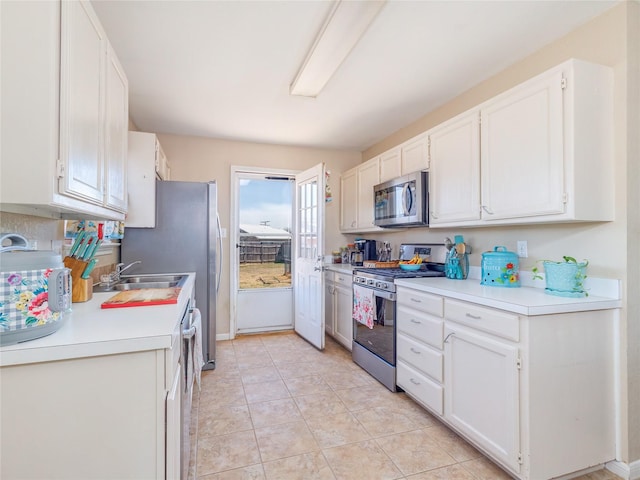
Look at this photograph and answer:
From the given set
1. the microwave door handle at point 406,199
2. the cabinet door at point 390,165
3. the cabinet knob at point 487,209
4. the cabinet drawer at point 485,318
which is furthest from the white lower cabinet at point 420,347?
the cabinet door at point 390,165

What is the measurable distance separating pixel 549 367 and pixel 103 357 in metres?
1.87

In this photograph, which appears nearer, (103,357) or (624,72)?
(103,357)

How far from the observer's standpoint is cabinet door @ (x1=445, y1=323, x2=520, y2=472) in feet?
5.22

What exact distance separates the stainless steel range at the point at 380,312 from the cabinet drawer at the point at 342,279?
238 mm

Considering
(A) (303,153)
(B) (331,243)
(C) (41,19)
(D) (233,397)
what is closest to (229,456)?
(D) (233,397)

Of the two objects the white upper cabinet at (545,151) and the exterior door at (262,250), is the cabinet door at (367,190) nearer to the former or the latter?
the exterior door at (262,250)

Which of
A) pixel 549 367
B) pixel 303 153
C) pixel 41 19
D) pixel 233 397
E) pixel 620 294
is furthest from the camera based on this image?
pixel 303 153

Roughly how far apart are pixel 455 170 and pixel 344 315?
72.8 inches

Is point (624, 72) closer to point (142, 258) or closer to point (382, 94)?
point (382, 94)

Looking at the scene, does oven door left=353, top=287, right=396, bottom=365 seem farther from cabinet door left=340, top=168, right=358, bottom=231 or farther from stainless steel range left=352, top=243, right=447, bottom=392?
cabinet door left=340, top=168, right=358, bottom=231

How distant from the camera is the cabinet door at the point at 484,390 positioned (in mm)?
1591

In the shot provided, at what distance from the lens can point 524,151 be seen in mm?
1901

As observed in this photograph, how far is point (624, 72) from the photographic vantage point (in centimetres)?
168

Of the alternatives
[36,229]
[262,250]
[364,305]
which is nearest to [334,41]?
[36,229]
